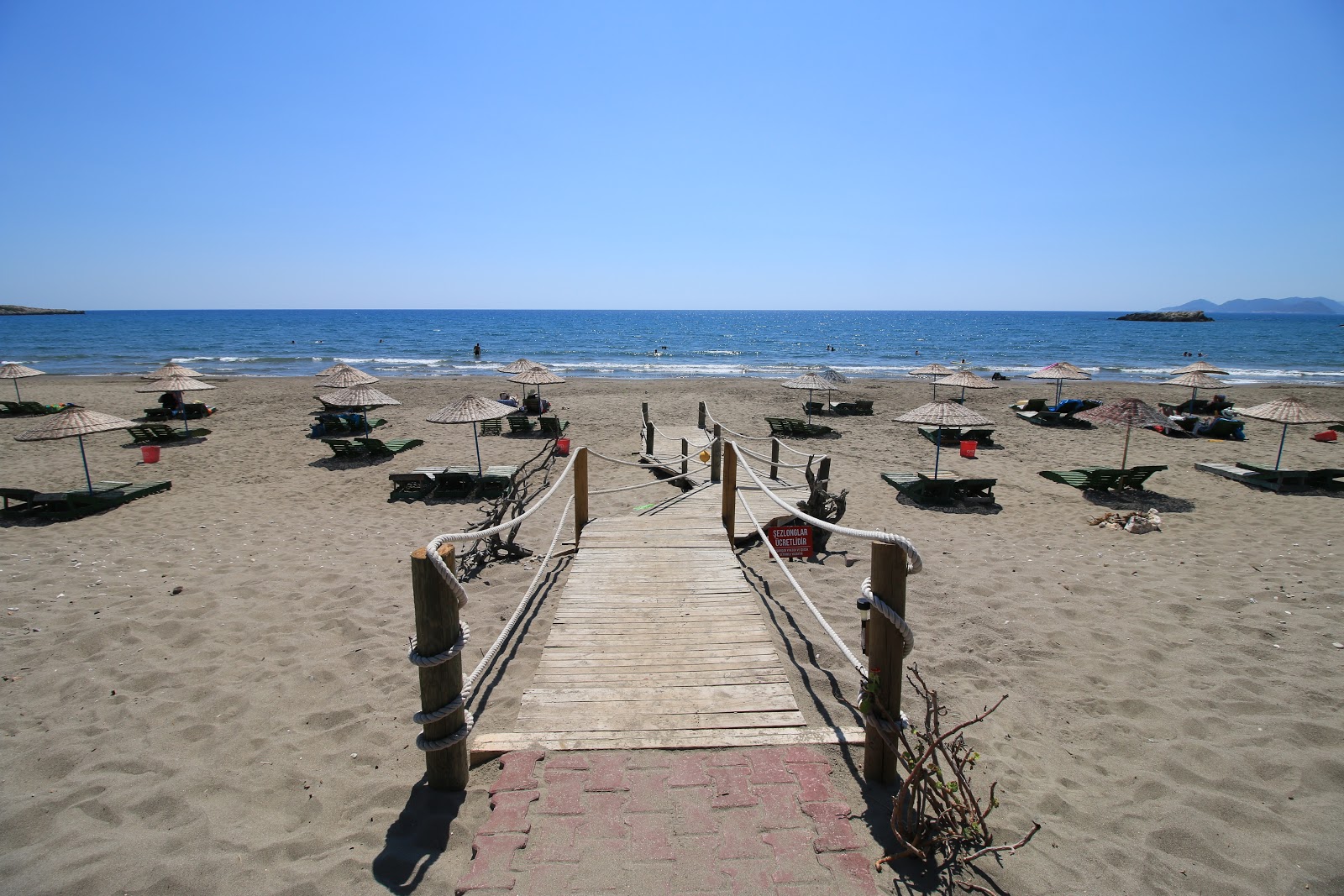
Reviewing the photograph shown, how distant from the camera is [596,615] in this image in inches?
200

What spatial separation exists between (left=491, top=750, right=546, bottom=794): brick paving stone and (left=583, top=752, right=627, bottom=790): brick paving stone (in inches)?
11.4

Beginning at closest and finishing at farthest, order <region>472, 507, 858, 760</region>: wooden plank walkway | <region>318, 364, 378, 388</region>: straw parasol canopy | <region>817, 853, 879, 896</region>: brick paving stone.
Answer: <region>817, 853, 879, 896</region>: brick paving stone → <region>472, 507, 858, 760</region>: wooden plank walkway → <region>318, 364, 378, 388</region>: straw parasol canopy

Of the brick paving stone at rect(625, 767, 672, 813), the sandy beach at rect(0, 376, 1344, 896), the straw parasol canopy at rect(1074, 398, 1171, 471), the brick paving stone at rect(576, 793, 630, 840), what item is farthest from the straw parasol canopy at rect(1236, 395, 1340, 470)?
the brick paving stone at rect(576, 793, 630, 840)

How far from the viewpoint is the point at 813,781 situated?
3.13 m

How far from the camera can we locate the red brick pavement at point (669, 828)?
2549mm

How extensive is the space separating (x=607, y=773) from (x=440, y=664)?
Answer: 1.03 m

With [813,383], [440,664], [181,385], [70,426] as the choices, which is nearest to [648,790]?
[440,664]

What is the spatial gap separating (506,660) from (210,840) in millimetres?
2055

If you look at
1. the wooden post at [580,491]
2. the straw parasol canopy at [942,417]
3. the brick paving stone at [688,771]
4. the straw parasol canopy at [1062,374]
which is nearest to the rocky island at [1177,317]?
the straw parasol canopy at [1062,374]

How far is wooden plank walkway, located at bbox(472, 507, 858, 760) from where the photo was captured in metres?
3.51

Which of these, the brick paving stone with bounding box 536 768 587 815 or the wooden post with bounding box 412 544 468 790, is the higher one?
the wooden post with bounding box 412 544 468 790

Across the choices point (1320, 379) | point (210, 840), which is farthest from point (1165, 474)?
point (1320, 379)

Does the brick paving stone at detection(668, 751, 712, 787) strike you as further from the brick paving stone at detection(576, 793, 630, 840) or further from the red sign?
the red sign

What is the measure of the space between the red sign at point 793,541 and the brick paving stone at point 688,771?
3.44 m
